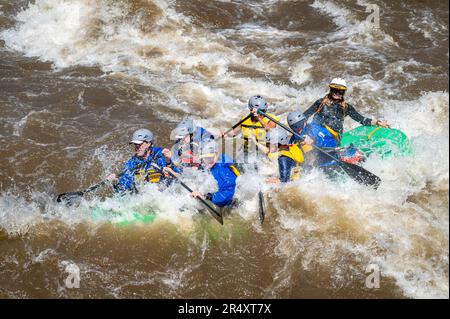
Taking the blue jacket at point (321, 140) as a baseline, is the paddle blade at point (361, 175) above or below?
below

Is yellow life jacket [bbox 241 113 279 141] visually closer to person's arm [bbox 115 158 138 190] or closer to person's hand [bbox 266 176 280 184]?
person's hand [bbox 266 176 280 184]

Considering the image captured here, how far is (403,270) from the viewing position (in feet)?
19.7

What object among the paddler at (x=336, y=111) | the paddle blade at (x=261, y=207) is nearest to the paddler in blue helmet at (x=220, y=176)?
the paddle blade at (x=261, y=207)

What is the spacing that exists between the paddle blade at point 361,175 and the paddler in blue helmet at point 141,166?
8.51 ft

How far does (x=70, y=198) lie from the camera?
6918mm

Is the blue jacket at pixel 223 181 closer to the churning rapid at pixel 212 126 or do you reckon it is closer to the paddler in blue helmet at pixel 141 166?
the churning rapid at pixel 212 126

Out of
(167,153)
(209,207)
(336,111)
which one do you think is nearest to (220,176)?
(209,207)

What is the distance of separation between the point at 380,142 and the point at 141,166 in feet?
12.8

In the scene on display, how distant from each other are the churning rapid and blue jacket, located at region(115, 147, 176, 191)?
252 millimetres

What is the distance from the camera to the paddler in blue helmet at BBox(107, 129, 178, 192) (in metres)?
6.82

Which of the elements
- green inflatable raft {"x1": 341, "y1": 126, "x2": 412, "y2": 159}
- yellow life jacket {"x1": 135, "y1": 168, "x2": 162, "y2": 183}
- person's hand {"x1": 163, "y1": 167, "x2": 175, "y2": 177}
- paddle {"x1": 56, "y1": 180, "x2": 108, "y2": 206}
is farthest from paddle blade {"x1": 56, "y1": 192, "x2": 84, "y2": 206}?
green inflatable raft {"x1": 341, "y1": 126, "x2": 412, "y2": 159}

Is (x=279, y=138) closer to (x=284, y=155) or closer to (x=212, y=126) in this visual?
(x=284, y=155)

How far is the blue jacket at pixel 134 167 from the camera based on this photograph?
22.5 feet
